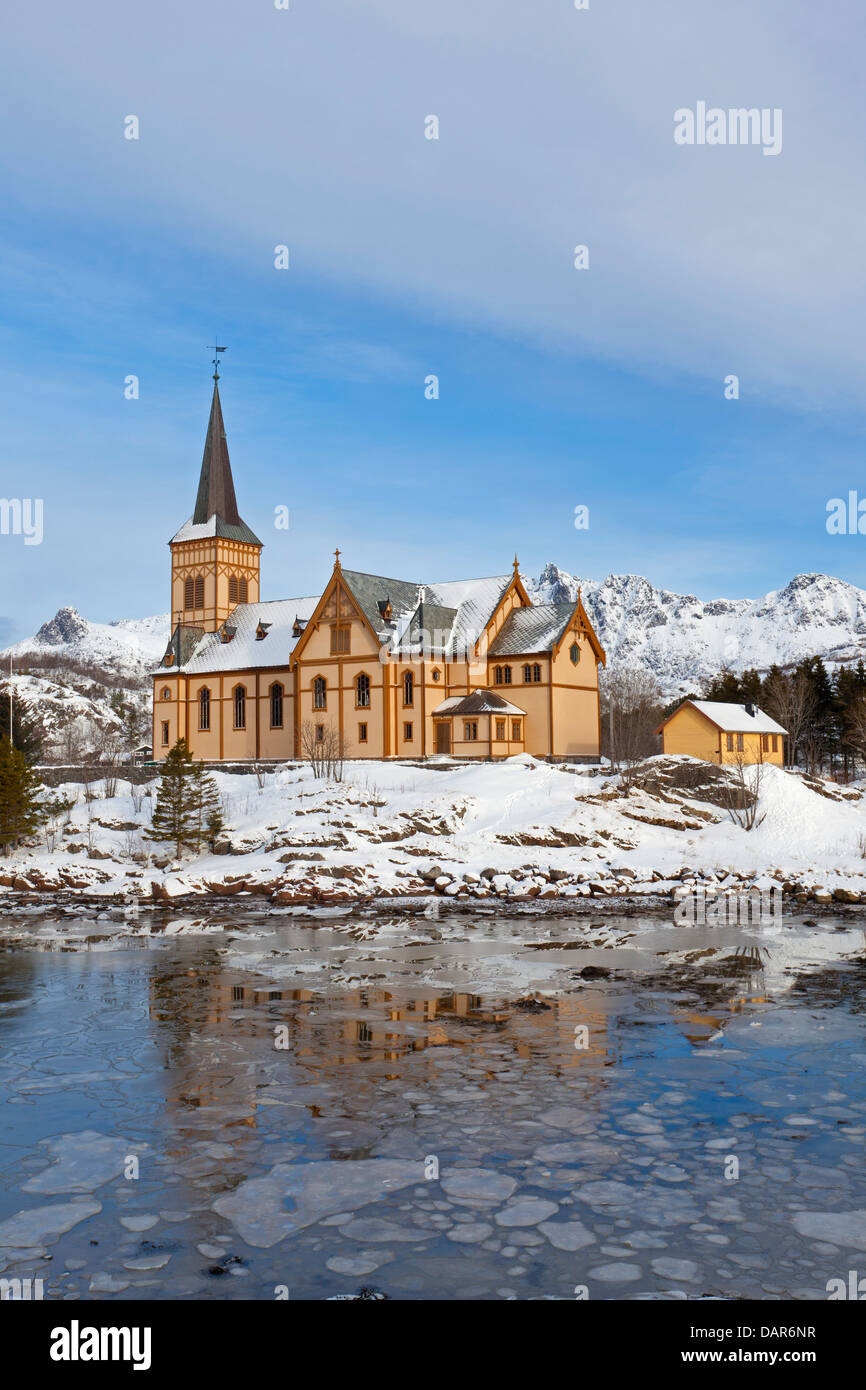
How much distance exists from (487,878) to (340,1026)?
63.1ft

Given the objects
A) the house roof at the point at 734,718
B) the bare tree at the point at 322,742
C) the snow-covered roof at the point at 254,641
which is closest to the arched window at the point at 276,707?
the snow-covered roof at the point at 254,641

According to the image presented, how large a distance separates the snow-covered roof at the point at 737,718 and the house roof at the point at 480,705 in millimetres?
10823

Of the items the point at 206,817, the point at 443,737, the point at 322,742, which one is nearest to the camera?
the point at 206,817

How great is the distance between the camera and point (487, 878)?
3591 centimetres

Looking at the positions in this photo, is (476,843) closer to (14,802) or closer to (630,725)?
(14,802)

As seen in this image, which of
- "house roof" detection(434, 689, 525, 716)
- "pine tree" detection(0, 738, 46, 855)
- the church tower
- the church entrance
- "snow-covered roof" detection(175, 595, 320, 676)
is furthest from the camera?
the church tower

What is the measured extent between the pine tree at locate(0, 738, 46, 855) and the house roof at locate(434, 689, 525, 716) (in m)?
21.9

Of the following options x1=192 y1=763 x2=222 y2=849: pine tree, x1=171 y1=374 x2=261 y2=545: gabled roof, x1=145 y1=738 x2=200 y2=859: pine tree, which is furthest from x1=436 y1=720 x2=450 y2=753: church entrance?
x1=171 y1=374 x2=261 y2=545: gabled roof

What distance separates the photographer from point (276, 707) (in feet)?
208

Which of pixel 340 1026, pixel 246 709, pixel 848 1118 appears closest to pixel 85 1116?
pixel 340 1026

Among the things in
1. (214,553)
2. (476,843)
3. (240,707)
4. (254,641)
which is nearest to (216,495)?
(214,553)

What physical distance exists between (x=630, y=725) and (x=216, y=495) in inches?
1389

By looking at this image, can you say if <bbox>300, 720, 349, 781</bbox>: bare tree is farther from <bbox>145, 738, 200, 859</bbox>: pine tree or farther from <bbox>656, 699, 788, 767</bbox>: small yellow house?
<bbox>656, 699, 788, 767</bbox>: small yellow house

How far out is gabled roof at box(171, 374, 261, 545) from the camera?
7356 centimetres
